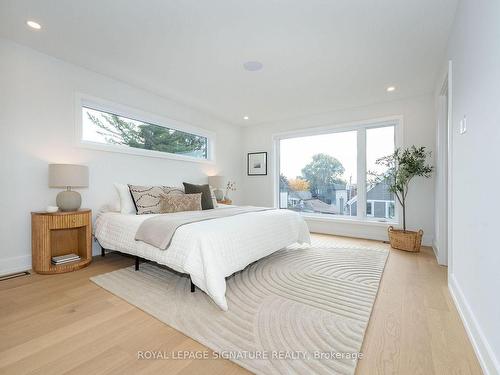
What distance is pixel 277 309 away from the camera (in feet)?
6.05

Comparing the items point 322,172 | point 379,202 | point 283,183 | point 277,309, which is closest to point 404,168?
point 379,202

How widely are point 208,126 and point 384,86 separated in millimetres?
3198

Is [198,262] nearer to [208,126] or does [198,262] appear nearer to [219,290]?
[219,290]

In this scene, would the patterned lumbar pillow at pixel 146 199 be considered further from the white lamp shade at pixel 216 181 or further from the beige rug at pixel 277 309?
the white lamp shade at pixel 216 181

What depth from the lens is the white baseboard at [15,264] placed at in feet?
8.28

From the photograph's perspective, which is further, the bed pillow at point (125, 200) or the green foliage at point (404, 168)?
the green foliage at point (404, 168)

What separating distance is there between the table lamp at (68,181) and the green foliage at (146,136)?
0.90 m

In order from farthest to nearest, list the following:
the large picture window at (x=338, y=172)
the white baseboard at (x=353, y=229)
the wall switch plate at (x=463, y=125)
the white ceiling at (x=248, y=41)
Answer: the large picture window at (x=338, y=172), the white baseboard at (x=353, y=229), the white ceiling at (x=248, y=41), the wall switch plate at (x=463, y=125)

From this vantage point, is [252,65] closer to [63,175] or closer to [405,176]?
[63,175]

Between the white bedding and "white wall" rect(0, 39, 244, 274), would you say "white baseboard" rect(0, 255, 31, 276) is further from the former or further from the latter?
the white bedding

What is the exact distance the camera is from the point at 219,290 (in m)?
1.87

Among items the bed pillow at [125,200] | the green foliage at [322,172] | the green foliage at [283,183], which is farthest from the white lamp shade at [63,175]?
the green foliage at [322,172]

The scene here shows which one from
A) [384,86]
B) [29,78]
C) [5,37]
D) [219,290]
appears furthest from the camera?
[384,86]

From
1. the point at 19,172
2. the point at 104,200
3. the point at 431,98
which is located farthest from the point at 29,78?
the point at 431,98
